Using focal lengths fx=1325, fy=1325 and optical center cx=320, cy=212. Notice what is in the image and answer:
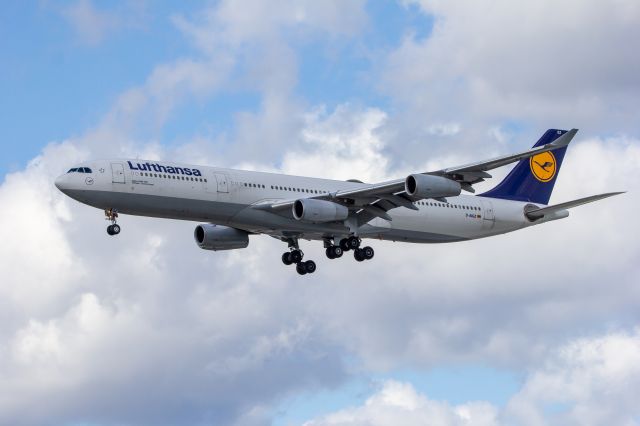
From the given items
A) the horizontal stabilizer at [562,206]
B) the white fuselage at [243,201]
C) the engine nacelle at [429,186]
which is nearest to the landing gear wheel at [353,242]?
the white fuselage at [243,201]

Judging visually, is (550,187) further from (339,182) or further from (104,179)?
(104,179)

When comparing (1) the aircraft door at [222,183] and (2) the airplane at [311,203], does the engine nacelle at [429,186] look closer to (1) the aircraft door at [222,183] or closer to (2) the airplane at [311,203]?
(2) the airplane at [311,203]

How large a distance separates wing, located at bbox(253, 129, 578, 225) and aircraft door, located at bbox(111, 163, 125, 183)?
25.0ft

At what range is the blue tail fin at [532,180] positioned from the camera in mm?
82562

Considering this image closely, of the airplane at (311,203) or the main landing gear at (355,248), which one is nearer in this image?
the airplane at (311,203)

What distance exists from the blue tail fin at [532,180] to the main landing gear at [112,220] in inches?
951

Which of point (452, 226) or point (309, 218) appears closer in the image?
point (309, 218)

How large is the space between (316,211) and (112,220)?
35.1 feet

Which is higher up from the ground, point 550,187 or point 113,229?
point 550,187

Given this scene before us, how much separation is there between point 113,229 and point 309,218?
33.7 feet

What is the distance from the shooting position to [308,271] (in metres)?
77.1

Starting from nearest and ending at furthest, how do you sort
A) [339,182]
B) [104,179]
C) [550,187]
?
[104,179] → [339,182] → [550,187]

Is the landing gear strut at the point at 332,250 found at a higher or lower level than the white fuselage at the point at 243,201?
lower

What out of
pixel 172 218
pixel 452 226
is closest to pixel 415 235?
pixel 452 226
